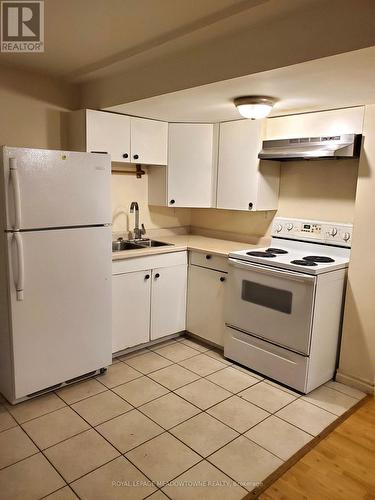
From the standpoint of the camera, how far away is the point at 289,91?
240 cm

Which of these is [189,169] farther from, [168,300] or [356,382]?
[356,382]

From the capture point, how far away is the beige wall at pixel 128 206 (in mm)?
3635

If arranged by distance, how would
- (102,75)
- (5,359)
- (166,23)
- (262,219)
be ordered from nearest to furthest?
(166,23) → (5,359) → (102,75) → (262,219)

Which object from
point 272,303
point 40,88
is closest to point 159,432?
point 272,303

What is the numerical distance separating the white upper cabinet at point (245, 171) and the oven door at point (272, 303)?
65 cm

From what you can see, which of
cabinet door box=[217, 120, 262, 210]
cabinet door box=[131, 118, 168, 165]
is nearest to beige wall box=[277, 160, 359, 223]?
cabinet door box=[217, 120, 262, 210]

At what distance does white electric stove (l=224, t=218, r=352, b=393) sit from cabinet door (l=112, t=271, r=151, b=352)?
685 mm

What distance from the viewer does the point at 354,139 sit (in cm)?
268

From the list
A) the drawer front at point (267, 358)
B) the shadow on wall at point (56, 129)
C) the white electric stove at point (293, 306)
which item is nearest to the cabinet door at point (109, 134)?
the shadow on wall at point (56, 129)

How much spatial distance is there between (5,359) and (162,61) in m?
2.19

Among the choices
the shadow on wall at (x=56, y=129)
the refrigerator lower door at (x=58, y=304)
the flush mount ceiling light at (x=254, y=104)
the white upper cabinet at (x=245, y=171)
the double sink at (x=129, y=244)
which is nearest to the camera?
the refrigerator lower door at (x=58, y=304)

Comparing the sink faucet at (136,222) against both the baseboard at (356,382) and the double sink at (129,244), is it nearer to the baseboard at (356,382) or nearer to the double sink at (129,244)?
the double sink at (129,244)

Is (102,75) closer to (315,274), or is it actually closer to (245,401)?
(315,274)

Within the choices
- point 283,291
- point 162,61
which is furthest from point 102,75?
point 283,291
